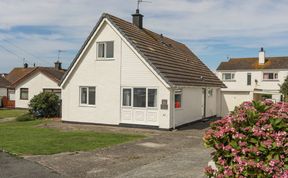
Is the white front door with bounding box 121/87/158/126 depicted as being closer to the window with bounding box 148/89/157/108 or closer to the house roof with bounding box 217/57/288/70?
the window with bounding box 148/89/157/108

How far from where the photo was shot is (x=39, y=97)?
3009 centimetres

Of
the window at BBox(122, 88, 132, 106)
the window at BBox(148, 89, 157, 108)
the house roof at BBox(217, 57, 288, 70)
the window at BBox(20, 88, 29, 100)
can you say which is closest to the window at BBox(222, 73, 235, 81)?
the house roof at BBox(217, 57, 288, 70)

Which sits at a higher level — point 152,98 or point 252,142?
point 152,98

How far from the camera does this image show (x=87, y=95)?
24359 mm

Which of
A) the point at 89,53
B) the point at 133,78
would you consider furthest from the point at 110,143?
the point at 89,53

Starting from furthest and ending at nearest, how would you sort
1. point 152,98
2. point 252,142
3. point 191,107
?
point 191,107 → point 152,98 → point 252,142

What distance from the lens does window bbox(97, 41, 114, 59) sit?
23.5 m

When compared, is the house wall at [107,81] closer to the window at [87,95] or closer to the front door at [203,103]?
the window at [87,95]

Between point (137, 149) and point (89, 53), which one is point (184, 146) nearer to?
point (137, 149)

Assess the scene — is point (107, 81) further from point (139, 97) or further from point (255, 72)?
point (255, 72)

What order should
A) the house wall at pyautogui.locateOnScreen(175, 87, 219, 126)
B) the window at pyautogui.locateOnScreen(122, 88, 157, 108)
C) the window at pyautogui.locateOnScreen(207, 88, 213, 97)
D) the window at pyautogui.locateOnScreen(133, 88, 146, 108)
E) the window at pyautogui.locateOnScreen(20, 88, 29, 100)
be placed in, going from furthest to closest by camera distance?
the window at pyautogui.locateOnScreen(20, 88, 29, 100)
the window at pyautogui.locateOnScreen(207, 88, 213, 97)
the house wall at pyautogui.locateOnScreen(175, 87, 219, 126)
the window at pyautogui.locateOnScreen(133, 88, 146, 108)
the window at pyautogui.locateOnScreen(122, 88, 157, 108)

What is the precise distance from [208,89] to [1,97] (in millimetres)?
28819

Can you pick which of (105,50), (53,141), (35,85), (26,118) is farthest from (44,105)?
(53,141)

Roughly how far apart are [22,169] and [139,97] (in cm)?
1209
